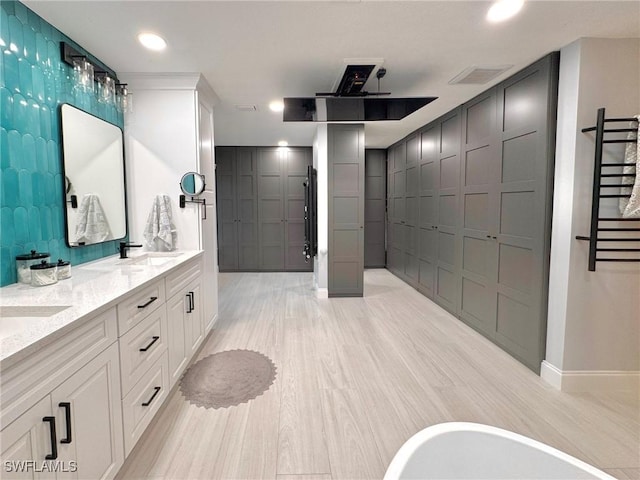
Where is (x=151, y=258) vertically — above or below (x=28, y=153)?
below

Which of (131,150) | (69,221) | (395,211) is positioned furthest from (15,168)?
(395,211)

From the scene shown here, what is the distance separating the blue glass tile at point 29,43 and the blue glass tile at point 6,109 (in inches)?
12.2

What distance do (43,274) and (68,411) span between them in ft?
2.84

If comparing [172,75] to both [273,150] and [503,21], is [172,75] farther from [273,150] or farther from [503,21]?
[273,150]

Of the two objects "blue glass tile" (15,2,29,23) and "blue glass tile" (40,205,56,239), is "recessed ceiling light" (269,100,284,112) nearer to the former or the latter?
"blue glass tile" (15,2,29,23)

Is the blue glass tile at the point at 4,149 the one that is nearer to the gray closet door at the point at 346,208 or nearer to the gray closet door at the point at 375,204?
the gray closet door at the point at 346,208

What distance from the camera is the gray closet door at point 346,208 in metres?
4.36

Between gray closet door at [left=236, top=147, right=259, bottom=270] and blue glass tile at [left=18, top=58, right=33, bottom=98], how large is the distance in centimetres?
439

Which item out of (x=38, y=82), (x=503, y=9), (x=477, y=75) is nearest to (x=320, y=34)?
(x=503, y=9)

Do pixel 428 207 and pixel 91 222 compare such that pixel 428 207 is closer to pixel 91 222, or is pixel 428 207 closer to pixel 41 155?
pixel 91 222

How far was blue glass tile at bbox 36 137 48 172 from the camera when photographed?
1.84 m

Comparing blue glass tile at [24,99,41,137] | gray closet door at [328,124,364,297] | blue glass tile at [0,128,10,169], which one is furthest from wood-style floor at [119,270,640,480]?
blue glass tile at [24,99,41,137]

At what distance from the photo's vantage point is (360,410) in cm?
208

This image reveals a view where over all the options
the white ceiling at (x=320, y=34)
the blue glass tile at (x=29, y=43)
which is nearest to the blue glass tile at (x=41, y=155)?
the blue glass tile at (x=29, y=43)
